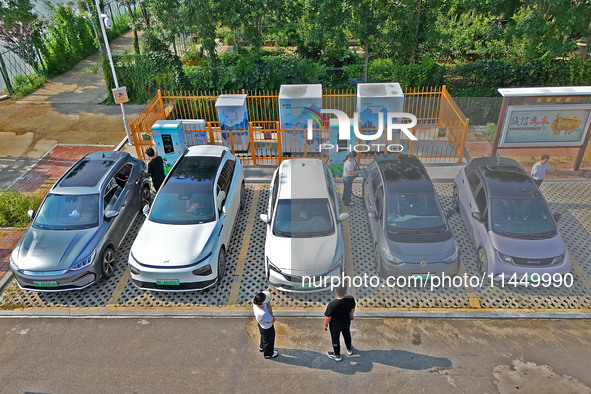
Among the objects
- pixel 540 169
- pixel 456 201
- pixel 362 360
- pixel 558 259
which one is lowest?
pixel 362 360

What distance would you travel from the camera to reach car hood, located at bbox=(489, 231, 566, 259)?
809 cm

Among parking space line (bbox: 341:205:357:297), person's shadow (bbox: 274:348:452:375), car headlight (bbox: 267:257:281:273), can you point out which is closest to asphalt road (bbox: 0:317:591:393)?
person's shadow (bbox: 274:348:452:375)

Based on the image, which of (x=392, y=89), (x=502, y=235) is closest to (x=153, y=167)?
(x=392, y=89)

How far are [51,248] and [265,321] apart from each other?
193 inches

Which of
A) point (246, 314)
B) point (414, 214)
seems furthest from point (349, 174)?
point (246, 314)

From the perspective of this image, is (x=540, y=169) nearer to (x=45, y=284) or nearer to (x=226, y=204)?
(x=226, y=204)

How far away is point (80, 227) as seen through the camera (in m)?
8.76

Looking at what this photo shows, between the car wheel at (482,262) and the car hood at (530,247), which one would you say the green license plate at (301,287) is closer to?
the car wheel at (482,262)

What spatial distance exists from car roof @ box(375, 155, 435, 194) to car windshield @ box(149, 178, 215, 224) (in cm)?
399

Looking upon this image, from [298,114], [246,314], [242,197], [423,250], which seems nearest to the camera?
[246,314]

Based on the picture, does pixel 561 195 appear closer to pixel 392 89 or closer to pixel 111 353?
pixel 392 89

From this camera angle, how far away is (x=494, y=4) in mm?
15656

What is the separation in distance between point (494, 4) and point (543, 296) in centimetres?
1225

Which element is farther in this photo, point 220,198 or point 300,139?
point 300,139
